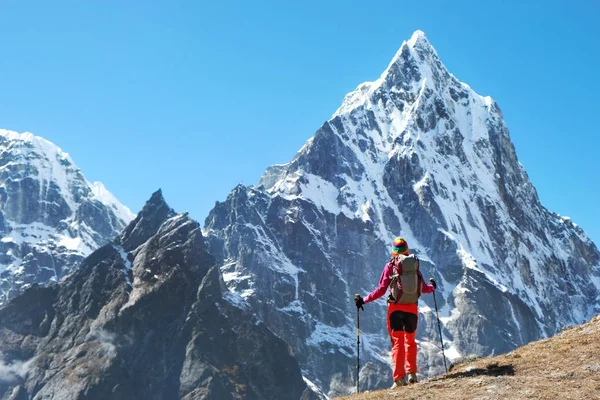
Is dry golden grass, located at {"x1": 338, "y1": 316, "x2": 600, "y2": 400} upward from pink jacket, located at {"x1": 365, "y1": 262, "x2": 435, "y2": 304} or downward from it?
downward

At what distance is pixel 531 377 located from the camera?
20.3 metres

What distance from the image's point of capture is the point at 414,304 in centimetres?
2347

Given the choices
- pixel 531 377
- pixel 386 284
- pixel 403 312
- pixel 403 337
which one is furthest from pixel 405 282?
pixel 531 377

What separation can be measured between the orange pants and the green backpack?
263 millimetres

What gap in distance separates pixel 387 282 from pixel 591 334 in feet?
21.5

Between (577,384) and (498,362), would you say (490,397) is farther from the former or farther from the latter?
(498,362)

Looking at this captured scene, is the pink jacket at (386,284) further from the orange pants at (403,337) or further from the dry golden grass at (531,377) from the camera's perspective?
the dry golden grass at (531,377)

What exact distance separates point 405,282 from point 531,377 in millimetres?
4664

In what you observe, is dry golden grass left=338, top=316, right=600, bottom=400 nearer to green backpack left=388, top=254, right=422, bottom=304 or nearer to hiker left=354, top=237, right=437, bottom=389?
hiker left=354, top=237, right=437, bottom=389

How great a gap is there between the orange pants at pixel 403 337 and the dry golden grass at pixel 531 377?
768 millimetres

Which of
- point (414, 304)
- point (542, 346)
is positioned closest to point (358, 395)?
point (414, 304)

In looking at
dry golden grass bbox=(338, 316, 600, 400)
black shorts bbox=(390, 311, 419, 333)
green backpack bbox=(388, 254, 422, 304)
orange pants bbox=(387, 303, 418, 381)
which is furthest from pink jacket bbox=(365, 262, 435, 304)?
dry golden grass bbox=(338, 316, 600, 400)

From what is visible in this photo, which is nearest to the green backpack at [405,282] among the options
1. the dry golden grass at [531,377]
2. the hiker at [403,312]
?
the hiker at [403,312]

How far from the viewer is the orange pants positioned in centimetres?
2284
